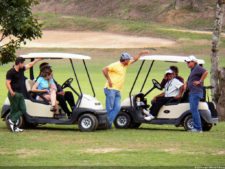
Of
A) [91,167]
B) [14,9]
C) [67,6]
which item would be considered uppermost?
[67,6]

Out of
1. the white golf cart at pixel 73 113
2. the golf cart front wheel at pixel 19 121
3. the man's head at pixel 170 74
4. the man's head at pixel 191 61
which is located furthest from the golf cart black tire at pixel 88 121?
the man's head at pixel 191 61

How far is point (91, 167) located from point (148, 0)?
207 feet

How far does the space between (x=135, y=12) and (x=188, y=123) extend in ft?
178

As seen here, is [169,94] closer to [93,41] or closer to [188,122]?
[188,122]

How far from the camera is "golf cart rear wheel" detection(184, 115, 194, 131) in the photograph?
17516 mm

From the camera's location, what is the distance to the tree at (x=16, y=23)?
17.9 meters

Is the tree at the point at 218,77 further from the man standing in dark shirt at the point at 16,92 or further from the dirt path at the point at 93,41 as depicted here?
the dirt path at the point at 93,41

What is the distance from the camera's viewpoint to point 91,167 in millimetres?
11672

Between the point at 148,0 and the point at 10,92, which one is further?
the point at 148,0

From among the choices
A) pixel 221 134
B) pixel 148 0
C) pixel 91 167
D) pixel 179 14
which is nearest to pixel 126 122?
pixel 221 134

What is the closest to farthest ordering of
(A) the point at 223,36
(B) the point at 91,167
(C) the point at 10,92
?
(B) the point at 91,167, (C) the point at 10,92, (A) the point at 223,36

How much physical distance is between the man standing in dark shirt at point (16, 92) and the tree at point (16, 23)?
1465 millimetres

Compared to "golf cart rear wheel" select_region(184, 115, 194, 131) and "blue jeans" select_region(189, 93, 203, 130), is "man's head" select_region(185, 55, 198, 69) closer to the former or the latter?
"blue jeans" select_region(189, 93, 203, 130)

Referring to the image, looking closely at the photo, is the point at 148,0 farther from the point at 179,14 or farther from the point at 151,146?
the point at 151,146
